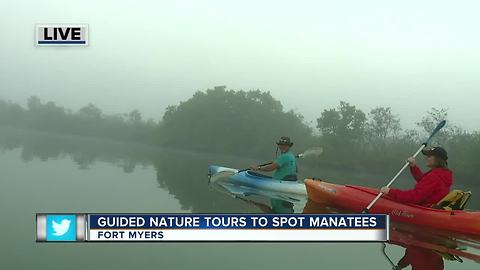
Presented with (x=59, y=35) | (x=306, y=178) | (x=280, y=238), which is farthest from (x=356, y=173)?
(x=59, y=35)

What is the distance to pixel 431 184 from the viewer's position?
14.7 feet

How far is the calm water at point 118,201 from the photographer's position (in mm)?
3518

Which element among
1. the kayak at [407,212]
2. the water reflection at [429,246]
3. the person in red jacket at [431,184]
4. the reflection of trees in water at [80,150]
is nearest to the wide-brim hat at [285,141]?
the kayak at [407,212]

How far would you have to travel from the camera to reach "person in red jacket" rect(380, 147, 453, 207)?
443 centimetres

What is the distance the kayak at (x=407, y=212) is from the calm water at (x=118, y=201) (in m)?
0.67

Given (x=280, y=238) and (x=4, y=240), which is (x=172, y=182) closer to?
(x=4, y=240)

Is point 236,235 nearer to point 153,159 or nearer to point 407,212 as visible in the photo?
point 407,212

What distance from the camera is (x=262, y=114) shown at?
21.1ft

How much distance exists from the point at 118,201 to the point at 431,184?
4.30m

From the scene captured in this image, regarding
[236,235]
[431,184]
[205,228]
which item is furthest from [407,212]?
[205,228]

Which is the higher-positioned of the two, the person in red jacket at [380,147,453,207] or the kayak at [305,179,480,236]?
the person in red jacket at [380,147,453,207]

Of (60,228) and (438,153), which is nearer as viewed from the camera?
(60,228)

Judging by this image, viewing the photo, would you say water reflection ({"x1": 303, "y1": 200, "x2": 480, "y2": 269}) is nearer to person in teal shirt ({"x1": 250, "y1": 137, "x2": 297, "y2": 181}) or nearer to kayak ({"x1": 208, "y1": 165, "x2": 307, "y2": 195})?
kayak ({"x1": 208, "y1": 165, "x2": 307, "y2": 195})

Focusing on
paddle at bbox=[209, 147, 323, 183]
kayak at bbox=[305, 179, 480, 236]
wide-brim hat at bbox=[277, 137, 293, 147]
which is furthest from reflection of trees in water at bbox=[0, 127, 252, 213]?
kayak at bbox=[305, 179, 480, 236]
